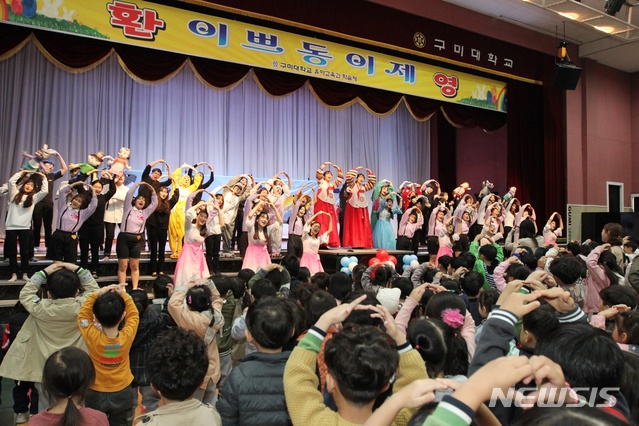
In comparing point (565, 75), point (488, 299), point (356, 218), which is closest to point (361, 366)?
point (488, 299)

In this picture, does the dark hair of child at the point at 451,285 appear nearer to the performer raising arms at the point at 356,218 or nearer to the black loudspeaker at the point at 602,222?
the performer raising arms at the point at 356,218

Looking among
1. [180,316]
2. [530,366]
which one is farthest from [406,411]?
[180,316]

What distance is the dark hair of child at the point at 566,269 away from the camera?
10.8ft

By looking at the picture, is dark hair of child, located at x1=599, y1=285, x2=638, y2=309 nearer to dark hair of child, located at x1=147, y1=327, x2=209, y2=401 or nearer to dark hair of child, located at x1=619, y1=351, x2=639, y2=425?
dark hair of child, located at x1=619, y1=351, x2=639, y2=425

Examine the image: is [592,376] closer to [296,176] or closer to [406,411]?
[406,411]

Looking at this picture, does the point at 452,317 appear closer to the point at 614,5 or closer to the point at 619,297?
the point at 619,297

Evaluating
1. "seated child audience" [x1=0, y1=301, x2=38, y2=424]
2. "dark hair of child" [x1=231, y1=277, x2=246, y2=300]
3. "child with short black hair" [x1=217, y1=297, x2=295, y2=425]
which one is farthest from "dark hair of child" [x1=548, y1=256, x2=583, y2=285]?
"seated child audience" [x1=0, y1=301, x2=38, y2=424]

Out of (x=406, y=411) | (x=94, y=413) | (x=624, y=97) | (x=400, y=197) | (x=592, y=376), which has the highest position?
(x=624, y=97)

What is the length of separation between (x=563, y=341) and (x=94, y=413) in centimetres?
154

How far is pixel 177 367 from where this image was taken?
1.68 metres

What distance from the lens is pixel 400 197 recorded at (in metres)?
10.1

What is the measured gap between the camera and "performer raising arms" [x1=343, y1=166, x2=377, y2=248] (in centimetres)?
920

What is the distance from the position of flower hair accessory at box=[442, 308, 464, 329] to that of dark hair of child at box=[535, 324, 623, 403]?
0.74 meters

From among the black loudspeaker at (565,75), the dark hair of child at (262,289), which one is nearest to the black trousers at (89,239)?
the dark hair of child at (262,289)
